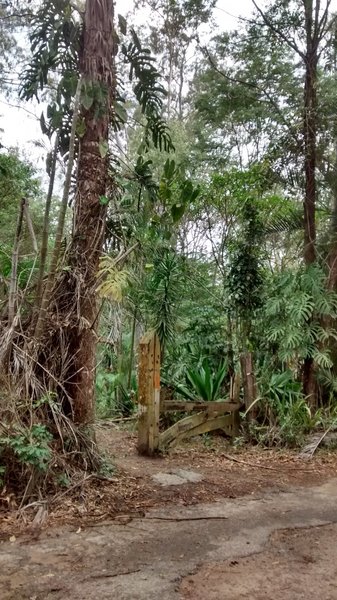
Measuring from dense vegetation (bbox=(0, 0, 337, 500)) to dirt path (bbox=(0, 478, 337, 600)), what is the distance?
78 centimetres

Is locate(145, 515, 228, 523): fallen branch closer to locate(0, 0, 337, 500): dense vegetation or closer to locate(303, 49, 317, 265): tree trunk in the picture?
locate(0, 0, 337, 500): dense vegetation

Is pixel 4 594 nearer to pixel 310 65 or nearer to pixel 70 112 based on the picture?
pixel 70 112

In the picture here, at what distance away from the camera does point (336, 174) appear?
7195 mm

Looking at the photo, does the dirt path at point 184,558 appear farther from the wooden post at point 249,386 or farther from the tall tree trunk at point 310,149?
the tall tree trunk at point 310,149

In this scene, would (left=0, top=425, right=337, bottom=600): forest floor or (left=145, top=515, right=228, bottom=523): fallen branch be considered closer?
(left=0, top=425, right=337, bottom=600): forest floor

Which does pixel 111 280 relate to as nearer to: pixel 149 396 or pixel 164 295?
pixel 149 396

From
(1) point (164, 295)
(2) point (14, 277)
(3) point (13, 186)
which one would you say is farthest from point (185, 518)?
(3) point (13, 186)

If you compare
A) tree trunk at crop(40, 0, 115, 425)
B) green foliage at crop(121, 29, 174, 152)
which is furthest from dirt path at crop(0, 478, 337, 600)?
green foliage at crop(121, 29, 174, 152)

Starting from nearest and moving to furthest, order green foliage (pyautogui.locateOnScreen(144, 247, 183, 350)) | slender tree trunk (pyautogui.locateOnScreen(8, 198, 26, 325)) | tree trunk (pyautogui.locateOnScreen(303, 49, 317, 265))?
slender tree trunk (pyautogui.locateOnScreen(8, 198, 26, 325)), green foliage (pyautogui.locateOnScreen(144, 247, 183, 350)), tree trunk (pyautogui.locateOnScreen(303, 49, 317, 265))

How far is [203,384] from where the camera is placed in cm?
696

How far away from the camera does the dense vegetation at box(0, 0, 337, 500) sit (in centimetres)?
423

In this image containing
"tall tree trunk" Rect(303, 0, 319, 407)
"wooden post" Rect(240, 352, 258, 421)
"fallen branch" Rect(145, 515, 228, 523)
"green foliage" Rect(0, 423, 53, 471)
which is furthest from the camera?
"tall tree trunk" Rect(303, 0, 319, 407)

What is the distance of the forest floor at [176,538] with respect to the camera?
2641 millimetres

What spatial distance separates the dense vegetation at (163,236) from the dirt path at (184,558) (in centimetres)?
78
